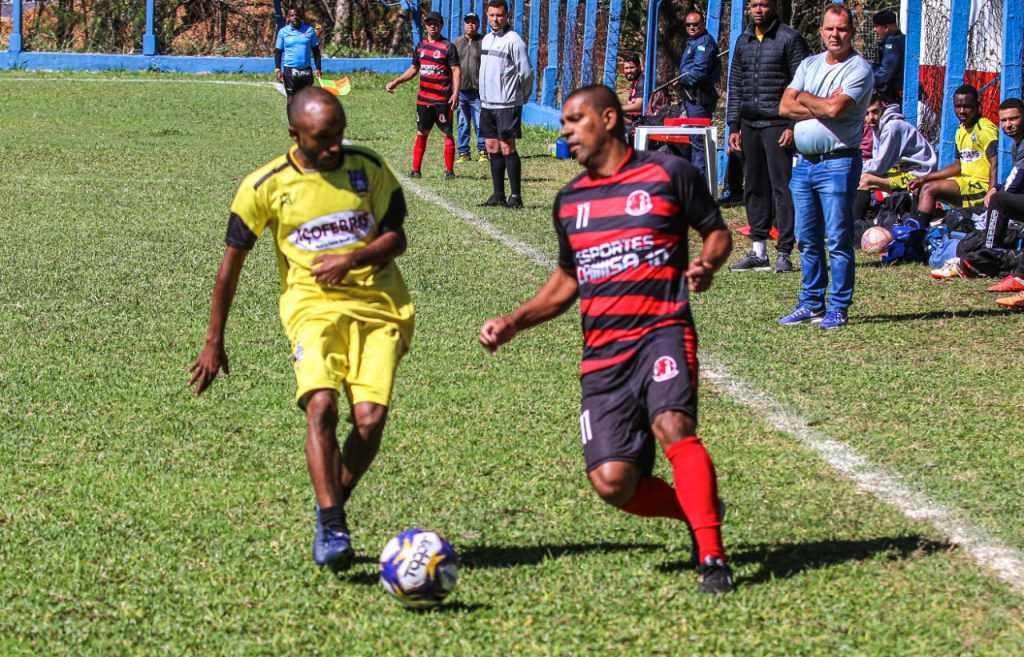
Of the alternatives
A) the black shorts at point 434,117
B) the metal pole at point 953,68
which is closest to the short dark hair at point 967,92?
the metal pole at point 953,68

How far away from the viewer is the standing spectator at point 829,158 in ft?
29.8

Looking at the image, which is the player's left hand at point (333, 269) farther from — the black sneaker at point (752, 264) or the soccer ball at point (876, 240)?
the soccer ball at point (876, 240)

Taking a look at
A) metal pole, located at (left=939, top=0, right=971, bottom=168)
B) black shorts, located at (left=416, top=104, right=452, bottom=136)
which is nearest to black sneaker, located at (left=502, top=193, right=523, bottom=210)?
black shorts, located at (left=416, top=104, right=452, bottom=136)

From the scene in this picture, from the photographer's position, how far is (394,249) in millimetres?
5230

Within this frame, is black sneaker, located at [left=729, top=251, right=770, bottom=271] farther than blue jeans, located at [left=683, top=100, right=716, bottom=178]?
No

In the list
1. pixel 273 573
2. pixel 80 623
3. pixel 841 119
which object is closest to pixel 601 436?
pixel 273 573

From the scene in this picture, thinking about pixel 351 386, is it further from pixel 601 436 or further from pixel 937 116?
pixel 937 116

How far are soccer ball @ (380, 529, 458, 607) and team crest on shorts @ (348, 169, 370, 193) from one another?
1290mm

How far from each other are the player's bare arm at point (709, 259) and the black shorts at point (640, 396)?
22 centimetres

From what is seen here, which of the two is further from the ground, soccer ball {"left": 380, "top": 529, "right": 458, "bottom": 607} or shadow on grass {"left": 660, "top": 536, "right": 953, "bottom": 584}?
soccer ball {"left": 380, "top": 529, "right": 458, "bottom": 607}

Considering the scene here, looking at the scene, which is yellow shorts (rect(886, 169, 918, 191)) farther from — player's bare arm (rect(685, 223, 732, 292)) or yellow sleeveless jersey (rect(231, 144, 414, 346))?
yellow sleeveless jersey (rect(231, 144, 414, 346))

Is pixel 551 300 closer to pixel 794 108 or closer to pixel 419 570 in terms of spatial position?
pixel 419 570

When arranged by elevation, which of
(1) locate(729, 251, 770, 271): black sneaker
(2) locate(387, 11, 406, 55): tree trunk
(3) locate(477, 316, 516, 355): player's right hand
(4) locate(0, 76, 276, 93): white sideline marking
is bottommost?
(1) locate(729, 251, 770, 271): black sneaker

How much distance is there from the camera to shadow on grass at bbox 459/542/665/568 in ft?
17.1
